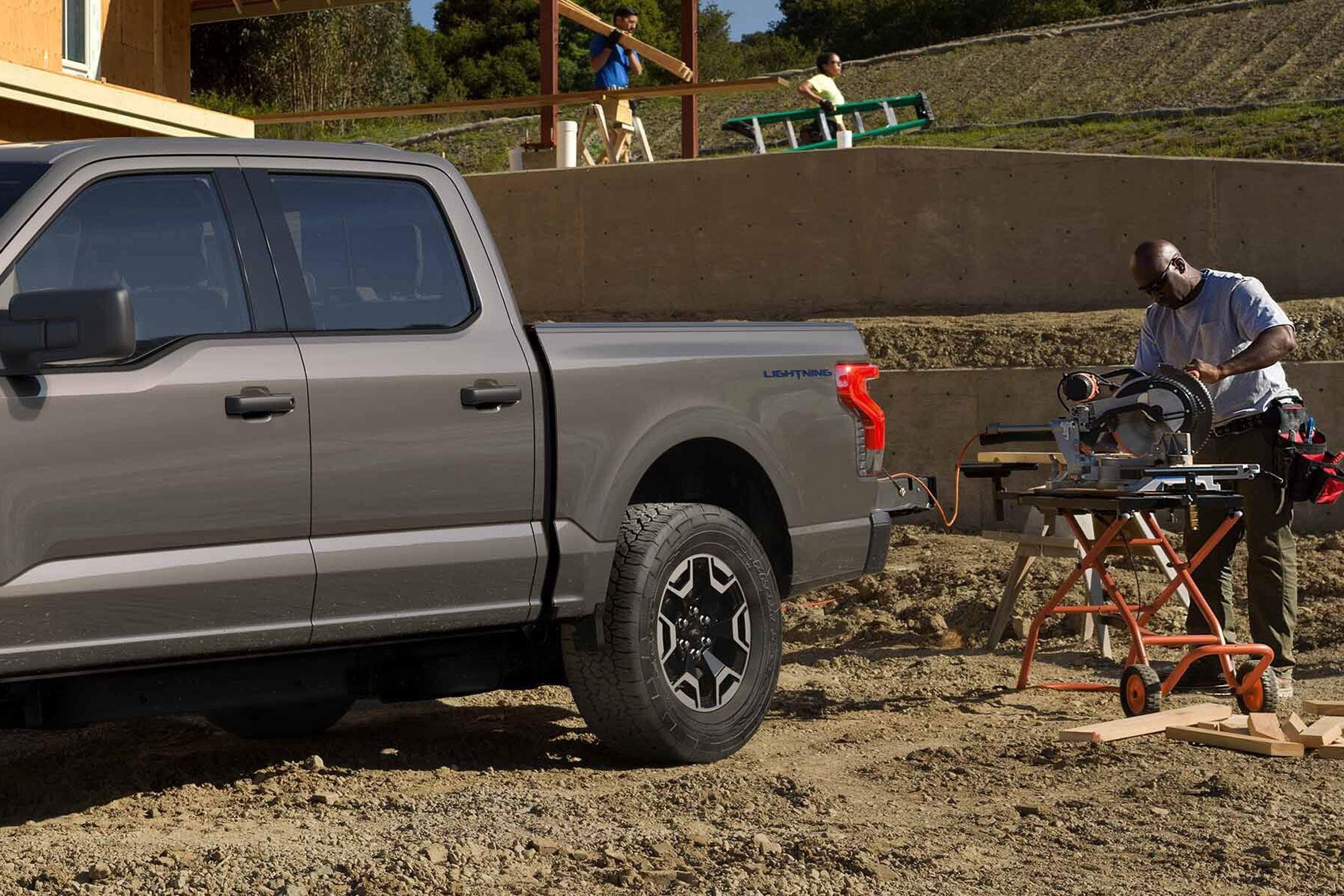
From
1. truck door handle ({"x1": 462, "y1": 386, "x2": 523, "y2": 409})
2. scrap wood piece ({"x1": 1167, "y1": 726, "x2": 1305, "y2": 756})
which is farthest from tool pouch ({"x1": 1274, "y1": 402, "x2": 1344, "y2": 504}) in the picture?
truck door handle ({"x1": 462, "y1": 386, "x2": 523, "y2": 409})

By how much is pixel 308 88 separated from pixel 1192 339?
5223 cm

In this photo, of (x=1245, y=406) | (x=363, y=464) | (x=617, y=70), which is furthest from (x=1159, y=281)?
(x=617, y=70)

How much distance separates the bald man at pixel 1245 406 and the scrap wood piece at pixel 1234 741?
121cm

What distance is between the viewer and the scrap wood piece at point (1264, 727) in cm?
695

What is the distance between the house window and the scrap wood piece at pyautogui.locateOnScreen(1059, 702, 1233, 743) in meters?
14.1

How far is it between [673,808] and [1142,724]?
2162 millimetres

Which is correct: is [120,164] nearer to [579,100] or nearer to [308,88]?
[579,100]

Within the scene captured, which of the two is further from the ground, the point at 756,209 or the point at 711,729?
the point at 756,209

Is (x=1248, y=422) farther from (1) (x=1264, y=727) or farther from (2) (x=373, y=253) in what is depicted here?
(2) (x=373, y=253)

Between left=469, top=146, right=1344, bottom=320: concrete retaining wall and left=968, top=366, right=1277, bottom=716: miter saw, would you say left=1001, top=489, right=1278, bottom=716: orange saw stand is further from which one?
left=469, top=146, right=1344, bottom=320: concrete retaining wall

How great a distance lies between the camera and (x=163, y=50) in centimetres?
1983

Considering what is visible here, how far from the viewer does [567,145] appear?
766 inches

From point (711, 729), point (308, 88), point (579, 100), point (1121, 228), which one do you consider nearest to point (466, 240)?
point (711, 729)

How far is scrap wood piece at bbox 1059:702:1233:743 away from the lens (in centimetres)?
694
